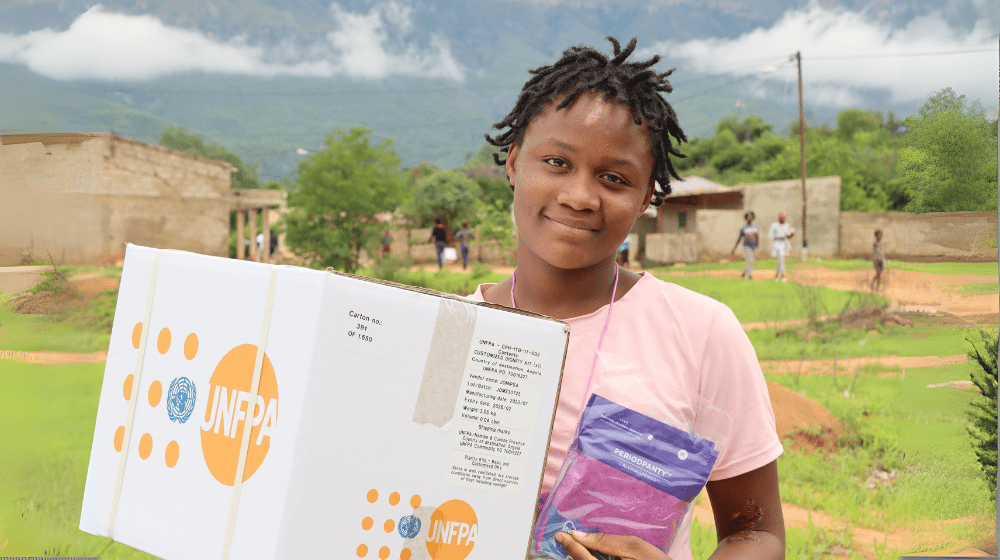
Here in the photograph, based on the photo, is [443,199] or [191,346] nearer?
[191,346]

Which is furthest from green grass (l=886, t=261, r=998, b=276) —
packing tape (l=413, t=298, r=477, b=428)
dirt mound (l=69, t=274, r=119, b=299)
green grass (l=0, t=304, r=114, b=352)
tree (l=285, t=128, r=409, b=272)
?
tree (l=285, t=128, r=409, b=272)

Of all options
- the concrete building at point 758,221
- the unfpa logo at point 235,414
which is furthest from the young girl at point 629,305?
the concrete building at point 758,221

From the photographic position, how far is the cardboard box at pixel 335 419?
0.80 meters

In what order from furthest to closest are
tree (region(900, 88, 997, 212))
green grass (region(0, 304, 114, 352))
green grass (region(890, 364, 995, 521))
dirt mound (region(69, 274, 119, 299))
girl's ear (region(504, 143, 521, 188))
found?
1. dirt mound (region(69, 274, 119, 299))
2. green grass (region(890, 364, 995, 521))
3. green grass (region(0, 304, 114, 352))
4. tree (region(900, 88, 997, 212))
5. girl's ear (region(504, 143, 521, 188))

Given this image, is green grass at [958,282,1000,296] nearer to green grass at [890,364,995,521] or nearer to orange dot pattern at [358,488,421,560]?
green grass at [890,364,995,521]

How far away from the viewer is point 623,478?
3.08 feet

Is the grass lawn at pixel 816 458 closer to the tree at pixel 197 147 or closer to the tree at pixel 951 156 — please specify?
the tree at pixel 951 156

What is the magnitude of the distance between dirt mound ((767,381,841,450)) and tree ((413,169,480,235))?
84.9 feet

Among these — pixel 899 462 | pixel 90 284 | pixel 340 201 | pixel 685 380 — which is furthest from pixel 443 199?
pixel 685 380

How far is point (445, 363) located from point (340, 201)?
14.1m

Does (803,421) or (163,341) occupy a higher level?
(163,341)

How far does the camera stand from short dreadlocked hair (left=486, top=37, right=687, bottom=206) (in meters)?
1.13

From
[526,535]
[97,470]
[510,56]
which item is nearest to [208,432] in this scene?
[97,470]

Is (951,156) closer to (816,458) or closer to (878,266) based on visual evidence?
(816,458)
